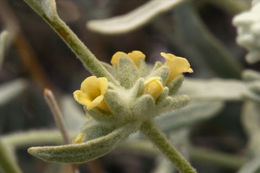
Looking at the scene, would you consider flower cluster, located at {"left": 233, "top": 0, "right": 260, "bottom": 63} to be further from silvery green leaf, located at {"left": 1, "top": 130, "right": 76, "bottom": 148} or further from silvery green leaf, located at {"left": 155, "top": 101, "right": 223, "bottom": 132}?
silvery green leaf, located at {"left": 1, "top": 130, "right": 76, "bottom": 148}

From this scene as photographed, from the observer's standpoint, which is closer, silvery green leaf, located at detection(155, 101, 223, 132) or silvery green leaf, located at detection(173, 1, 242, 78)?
silvery green leaf, located at detection(155, 101, 223, 132)

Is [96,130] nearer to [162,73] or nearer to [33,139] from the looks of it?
[162,73]

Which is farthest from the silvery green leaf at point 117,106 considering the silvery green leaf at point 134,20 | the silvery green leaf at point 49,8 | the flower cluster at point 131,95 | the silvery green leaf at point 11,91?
the silvery green leaf at point 11,91

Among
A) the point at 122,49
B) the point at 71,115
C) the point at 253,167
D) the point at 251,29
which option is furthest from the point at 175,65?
the point at 122,49

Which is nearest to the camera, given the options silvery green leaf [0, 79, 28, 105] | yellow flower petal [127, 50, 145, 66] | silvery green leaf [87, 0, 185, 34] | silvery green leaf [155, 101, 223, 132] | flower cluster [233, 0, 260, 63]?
yellow flower petal [127, 50, 145, 66]

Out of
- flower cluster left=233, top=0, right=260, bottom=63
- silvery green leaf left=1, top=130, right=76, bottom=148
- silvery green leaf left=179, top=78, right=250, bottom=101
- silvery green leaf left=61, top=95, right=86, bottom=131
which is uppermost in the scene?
silvery green leaf left=61, top=95, right=86, bottom=131

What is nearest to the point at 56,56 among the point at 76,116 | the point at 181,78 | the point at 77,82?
the point at 77,82

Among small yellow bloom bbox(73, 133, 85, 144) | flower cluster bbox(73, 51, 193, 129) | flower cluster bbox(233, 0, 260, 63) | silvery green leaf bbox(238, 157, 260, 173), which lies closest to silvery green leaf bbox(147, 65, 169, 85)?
flower cluster bbox(73, 51, 193, 129)
